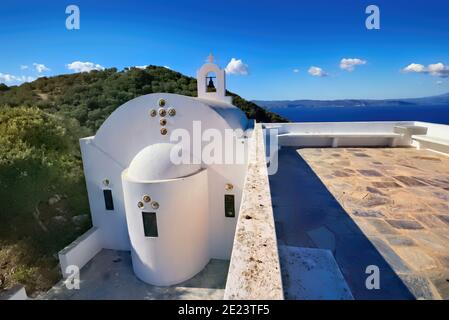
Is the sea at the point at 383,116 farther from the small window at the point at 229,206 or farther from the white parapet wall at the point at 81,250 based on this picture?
the white parapet wall at the point at 81,250

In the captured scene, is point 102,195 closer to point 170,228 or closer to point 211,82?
point 170,228

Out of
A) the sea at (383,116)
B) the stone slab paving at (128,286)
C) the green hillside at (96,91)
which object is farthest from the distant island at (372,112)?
the stone slab paving at (128,286)

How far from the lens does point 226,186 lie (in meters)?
7.00

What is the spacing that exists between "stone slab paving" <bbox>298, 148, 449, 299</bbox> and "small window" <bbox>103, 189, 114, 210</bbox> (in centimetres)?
651

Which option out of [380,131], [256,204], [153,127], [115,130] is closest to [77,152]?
[115,130]

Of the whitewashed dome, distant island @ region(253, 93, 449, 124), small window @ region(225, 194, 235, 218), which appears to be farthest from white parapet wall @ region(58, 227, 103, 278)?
distant island @ region(253, 93, 449, 124)

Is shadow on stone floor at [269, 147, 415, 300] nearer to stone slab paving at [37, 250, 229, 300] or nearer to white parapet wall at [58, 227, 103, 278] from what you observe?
stone slab paving at [37, 250, 229, 300]

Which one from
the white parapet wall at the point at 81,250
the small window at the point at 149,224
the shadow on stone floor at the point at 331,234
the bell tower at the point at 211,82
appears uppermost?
the bell tower at the point at 211,82

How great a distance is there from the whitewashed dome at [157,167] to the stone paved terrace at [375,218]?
8.81 feet

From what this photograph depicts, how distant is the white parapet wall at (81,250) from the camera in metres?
7.00

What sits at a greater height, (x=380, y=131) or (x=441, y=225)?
(x=380, y=131)

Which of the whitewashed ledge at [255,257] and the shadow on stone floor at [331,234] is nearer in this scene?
the whitewashed ledge at [255,257]

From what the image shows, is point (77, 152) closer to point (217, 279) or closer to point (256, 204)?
point (217, 279)
